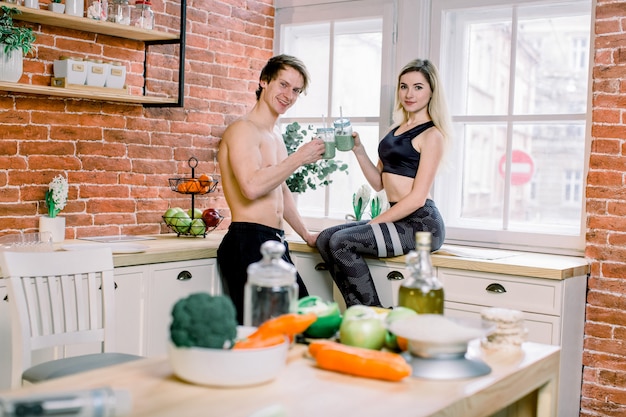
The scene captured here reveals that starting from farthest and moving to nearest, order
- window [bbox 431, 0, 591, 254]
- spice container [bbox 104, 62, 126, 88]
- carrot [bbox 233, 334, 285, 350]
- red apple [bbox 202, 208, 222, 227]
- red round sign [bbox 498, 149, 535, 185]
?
red apple [bbox 202, 208, 222, 227] < red round sign [bbox 498, 149, 535, 185] < window [bbox 431, 0, 591, 254] < spice container [bbox 104, 62, 126, 88] < carrot [bbox 233, 334, 285, 350]

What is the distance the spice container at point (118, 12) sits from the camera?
381 centimetres

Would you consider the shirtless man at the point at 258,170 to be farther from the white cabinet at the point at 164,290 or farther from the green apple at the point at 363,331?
the green apple at the point at 363,331

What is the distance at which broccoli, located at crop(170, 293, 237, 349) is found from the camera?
1.53m

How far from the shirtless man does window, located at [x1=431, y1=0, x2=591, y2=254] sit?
1025 mm

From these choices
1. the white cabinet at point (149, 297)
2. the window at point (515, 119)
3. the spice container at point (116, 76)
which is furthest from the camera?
the window at point (515, 119)

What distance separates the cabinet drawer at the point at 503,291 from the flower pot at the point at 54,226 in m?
1.76

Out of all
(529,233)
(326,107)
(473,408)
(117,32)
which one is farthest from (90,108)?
(473,408)

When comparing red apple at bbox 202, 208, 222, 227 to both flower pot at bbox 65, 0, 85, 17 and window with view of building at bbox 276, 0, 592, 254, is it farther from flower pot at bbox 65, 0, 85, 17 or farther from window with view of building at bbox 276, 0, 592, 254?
flower pot at bbox 65, 0, 85, 17

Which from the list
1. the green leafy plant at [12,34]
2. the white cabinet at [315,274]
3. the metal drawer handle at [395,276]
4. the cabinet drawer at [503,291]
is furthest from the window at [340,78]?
the green leafy plant at [12,34]

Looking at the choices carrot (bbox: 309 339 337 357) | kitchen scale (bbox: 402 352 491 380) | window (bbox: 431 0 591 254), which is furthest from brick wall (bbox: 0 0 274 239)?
kitchen scale (bbox: 402 352 491 380)

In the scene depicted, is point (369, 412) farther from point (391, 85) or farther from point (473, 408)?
point (391, 85)

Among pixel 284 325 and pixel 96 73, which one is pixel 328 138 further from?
pixel 284 325

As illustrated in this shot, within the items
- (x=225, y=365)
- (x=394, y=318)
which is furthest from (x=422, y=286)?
(x=225, y=365)

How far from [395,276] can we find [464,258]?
35 cm
